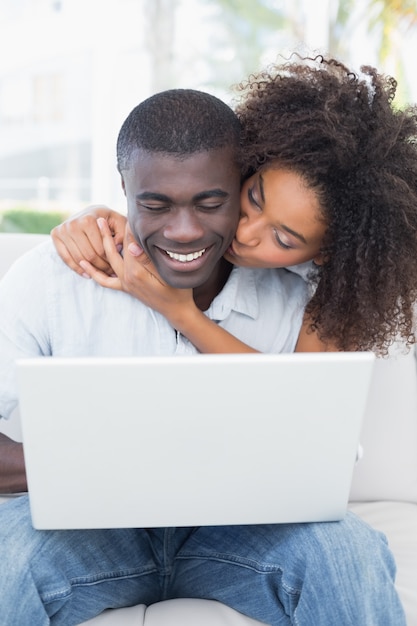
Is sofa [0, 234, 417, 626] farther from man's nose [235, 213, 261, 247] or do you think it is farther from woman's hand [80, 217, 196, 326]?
man's nose [235, 213, 261, 247]

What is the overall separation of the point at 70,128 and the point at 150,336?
4.41 meters

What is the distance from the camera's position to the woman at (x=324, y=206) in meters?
1.45

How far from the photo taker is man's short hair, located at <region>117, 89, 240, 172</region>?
1395mm

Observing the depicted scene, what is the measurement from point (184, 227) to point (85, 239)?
0.25 metres

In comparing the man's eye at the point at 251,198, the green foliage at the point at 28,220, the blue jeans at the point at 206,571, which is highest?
the man's eye at the point at 251,198

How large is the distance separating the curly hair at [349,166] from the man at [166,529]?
0.10 metres

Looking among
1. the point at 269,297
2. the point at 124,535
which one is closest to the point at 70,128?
the point at 269,297

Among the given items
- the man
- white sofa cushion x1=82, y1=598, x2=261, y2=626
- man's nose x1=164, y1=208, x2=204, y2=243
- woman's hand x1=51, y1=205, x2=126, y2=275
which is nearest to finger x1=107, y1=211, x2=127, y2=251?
woman's hand x1=51, y1=205, x2=126, y2=275

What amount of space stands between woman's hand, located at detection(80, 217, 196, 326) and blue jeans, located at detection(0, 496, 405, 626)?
40cm

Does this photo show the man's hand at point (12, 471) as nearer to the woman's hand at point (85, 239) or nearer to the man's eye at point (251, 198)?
the woman's hand at point (85, 239)

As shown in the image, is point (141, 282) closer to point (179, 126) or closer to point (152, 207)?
point (152, 207)

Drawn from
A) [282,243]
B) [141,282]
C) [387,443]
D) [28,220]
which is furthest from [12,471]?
[28,220]

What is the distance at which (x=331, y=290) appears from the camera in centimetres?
160

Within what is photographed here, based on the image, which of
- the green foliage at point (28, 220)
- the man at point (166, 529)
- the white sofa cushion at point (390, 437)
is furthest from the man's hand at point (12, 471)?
the green foliage at point (28, 220)
